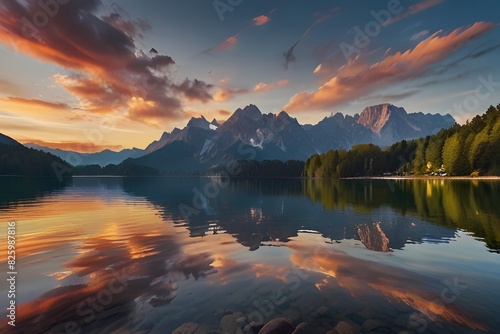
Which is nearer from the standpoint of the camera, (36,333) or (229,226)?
(36,333)

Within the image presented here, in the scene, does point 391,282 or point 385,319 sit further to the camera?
point 391,282

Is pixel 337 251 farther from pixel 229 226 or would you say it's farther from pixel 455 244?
pixel 229 226

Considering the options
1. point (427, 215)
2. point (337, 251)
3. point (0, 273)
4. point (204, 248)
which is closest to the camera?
point (0, 273)

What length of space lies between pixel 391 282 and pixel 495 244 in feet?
59.0

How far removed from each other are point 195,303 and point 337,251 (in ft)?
53.3

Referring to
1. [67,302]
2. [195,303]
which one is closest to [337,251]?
[195,303]

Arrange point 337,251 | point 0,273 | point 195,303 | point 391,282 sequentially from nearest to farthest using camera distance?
point 195,303 → point 391,282 → point 0,273 → point 337,251

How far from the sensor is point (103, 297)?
17.1 meters

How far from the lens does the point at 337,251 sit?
87.9ft

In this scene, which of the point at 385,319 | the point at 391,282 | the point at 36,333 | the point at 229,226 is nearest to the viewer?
the point at 36,333

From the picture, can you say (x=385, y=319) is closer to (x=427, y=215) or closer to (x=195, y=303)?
(x=195, y=303)

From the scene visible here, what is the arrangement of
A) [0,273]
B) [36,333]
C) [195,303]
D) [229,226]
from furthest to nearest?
[229,226] → [0,273] → [195,303] → [36,333]

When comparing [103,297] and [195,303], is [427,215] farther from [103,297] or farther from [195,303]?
[103,297]

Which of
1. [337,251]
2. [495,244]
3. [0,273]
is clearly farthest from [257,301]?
[495,244]
